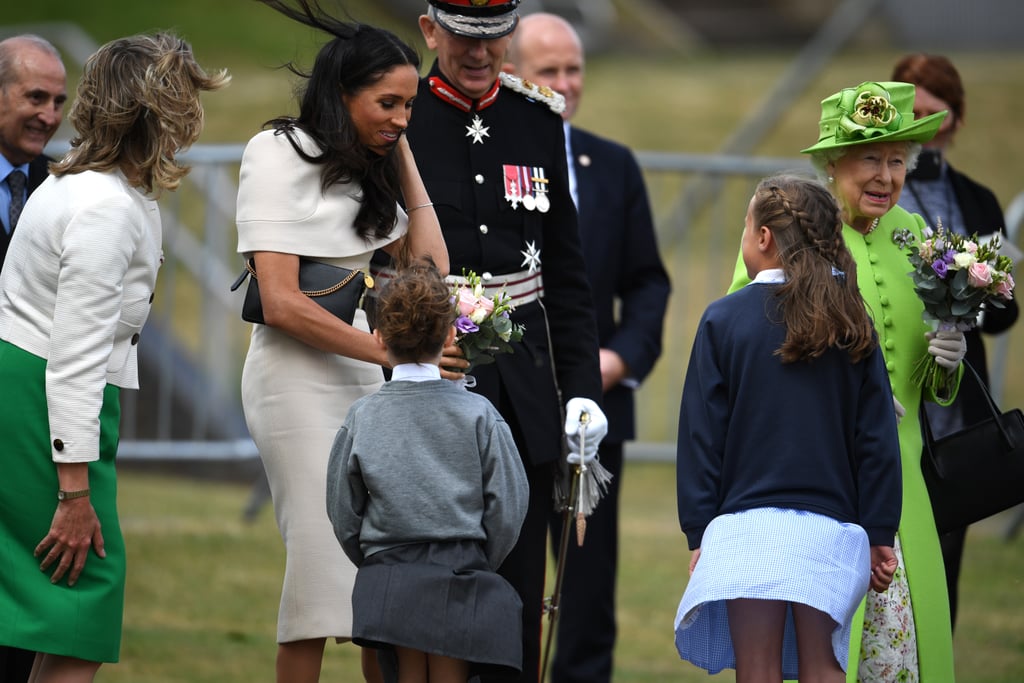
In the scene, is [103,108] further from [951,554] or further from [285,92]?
[285,92]

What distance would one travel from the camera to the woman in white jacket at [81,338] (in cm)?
381

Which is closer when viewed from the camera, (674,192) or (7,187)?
(7,187)

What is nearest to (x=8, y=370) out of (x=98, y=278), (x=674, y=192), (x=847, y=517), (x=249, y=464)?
(x=98, y=278)

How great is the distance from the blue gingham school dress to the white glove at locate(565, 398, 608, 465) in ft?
1.55

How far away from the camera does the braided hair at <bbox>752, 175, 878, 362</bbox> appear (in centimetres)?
389

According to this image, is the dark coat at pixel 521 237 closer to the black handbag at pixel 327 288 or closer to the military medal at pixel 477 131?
the military medal at pixel 477 131

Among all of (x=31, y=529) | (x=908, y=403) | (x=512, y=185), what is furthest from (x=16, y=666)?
(x=908, y=403)

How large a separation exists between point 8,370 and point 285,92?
48.9 ft

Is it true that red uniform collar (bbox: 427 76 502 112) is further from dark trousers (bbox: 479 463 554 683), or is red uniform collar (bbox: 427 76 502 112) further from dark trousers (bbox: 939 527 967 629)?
dark trousers (bbox: 939 527 967 629)

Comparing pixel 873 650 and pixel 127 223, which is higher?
pixel 127 223

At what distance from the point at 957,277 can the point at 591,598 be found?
194 cm

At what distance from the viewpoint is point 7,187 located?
4547 millimetres

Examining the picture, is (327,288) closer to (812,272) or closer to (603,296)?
(812,272)

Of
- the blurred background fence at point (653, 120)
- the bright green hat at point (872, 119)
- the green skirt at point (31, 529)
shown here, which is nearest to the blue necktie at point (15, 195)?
the green skirt at point (31, 529)
